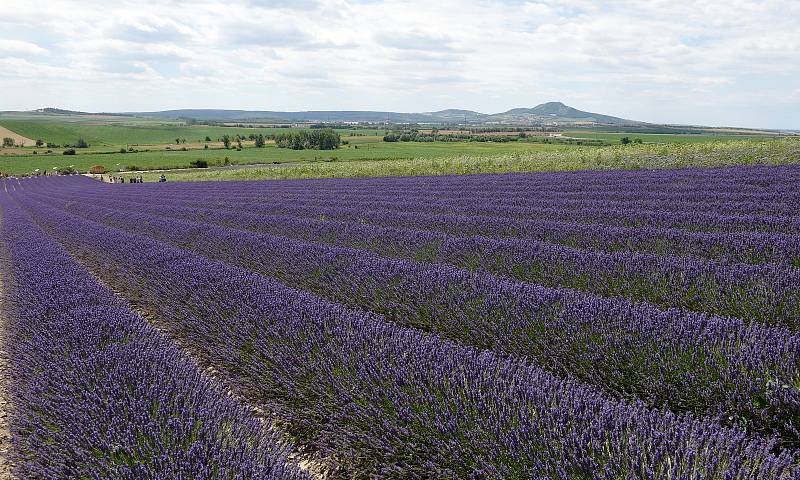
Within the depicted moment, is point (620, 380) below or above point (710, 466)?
below

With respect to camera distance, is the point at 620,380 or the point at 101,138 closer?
the point at 620,380

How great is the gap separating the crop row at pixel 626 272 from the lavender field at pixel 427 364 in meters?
0.02

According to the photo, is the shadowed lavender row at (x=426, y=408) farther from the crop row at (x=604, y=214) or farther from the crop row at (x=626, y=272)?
the crop row at (x=604, y=214)

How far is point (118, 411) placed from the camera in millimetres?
2287

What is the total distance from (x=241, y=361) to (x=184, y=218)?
8.33 m

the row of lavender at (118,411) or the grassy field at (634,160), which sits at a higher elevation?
the grassy field at (634,160)

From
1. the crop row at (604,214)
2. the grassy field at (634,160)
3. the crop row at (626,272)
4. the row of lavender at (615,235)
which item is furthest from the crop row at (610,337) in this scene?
the grassy field at (634,160)

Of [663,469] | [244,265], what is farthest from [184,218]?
[663,469]

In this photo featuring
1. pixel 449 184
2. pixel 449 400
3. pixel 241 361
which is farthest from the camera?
pixel 449 184

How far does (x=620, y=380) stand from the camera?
272 centimetres

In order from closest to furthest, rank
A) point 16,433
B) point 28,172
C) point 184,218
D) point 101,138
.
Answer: point 16,433 < point 184,218 < point 28,172 < point 101,138

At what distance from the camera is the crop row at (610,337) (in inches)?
91.4

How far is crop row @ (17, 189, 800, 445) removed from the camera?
2320mm

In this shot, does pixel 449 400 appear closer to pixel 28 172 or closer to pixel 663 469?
pixel 663 469
